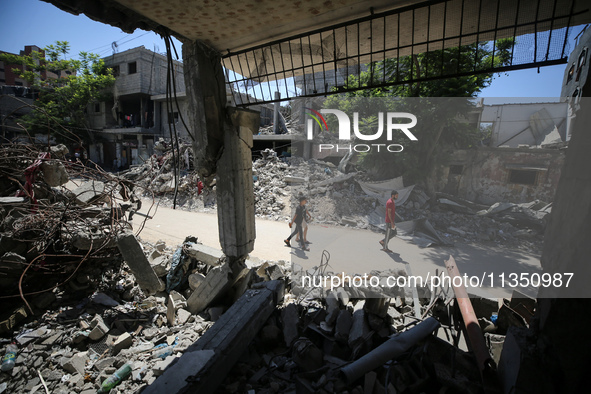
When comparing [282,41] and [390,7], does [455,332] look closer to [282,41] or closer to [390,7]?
[390,7]

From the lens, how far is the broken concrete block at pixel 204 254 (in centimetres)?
439

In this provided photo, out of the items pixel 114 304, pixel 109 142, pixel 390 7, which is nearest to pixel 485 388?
pixel 390 7

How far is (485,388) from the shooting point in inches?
73.4

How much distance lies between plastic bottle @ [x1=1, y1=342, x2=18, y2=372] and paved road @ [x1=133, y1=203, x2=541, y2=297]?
3.52m

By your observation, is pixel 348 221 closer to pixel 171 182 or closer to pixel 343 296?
pixel 343 296

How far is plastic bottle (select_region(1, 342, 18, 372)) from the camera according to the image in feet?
9.86

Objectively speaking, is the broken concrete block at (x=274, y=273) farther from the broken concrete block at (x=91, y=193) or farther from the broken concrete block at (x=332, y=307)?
the broken concrete block at (x=91, y=193)

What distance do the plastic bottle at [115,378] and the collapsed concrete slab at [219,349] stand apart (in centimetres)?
109

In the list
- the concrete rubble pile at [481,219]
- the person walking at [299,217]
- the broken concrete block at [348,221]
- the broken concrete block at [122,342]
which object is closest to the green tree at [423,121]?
the concrete rubble pile at [481,219]

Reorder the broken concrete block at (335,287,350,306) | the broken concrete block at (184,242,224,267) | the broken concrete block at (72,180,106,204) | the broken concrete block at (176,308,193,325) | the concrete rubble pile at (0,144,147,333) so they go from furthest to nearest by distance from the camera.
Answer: the broken concrete block at (72,180,106,204)
the broken concrete block at (184,242,224,267)
the concrete rubble pile at (0,144,147,333)
the broken concrete block at (176,308,193,325)
the broken concrete block at (335,287,350,306)

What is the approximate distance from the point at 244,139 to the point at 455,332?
345 cm

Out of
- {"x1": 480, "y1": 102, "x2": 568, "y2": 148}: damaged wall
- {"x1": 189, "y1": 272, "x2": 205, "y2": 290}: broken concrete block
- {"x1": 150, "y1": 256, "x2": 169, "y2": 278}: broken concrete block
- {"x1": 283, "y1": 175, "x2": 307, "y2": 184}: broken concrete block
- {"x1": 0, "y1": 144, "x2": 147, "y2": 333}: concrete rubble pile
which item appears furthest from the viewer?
{"x1": 283, "y1": 175, "x2": 307, "y2": 184}: broken concrete block

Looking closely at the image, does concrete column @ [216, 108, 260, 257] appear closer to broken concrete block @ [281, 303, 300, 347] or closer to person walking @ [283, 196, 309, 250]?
broken concrete block @ [281, 303, 300, 347]

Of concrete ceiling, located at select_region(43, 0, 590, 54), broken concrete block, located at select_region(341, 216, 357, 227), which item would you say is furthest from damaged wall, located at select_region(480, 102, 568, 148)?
concrete ceiling, located at select_region(43, 0, 590, 54)
